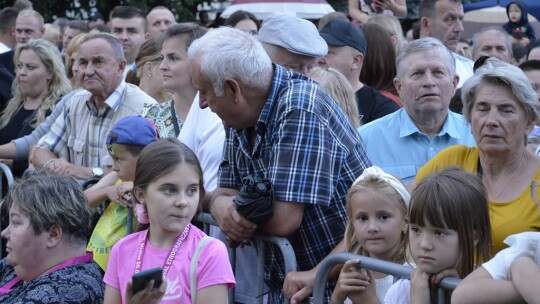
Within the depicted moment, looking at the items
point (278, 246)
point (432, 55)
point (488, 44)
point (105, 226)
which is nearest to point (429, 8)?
point (488, 44)

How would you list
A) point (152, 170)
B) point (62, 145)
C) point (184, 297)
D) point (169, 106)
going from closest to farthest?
point (184, 297) → point (152, 170) → point (169, 106) → point (62, 145)

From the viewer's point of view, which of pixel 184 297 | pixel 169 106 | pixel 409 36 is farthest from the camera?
pixel 409 36

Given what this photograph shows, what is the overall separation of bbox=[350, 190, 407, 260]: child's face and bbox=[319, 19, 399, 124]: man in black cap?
9.01 feet

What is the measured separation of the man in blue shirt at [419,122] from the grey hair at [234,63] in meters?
1.30

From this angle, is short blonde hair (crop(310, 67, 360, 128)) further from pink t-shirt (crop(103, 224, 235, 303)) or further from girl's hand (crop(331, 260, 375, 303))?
girl's hand (crop(331, 260, 375, 303))

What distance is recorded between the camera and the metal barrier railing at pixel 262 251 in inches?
191

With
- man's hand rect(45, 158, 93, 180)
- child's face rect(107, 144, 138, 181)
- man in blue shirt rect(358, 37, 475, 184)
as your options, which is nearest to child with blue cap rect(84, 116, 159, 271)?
child's face rect(107, 144, 138, 181)

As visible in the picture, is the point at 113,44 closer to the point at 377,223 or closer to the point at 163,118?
the point at 163,118

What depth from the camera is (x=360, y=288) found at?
4.31 meters

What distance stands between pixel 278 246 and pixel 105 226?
1620mm

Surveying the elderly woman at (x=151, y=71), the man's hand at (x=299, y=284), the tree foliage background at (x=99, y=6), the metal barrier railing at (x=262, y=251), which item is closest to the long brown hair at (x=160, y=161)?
Answer: the metal barrier railing at (x=262, y=251)

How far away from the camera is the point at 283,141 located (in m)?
4.84

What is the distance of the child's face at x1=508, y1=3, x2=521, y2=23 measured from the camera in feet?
40.3

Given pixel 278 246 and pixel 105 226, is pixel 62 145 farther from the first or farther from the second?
pixel 278 246
